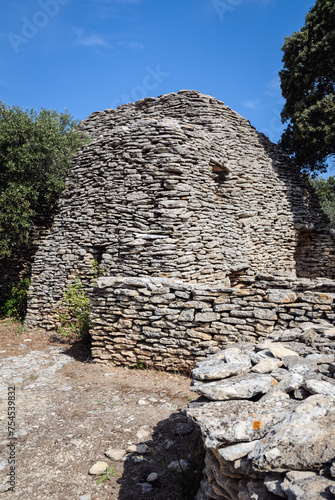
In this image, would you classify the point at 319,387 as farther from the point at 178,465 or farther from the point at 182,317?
the point at 182,317

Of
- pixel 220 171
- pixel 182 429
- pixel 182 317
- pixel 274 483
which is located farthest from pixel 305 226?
pixel 274 483

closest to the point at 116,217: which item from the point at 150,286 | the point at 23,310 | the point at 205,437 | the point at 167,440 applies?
the point at 150,286

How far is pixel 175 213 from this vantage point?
7.71 m

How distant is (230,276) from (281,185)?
515 cm

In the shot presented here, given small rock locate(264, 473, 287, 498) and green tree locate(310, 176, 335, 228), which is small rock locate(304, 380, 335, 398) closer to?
Answer: small rock locate(264, 473, 287, 498)

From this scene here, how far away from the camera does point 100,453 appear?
3.27 metres

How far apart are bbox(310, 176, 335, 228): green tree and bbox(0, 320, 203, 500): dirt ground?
14.6 meters

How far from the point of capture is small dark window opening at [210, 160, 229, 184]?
370 inches

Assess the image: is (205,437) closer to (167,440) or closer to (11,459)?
(167,440)

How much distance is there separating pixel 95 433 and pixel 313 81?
43.4ft

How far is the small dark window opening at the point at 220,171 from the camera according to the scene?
30.8ft

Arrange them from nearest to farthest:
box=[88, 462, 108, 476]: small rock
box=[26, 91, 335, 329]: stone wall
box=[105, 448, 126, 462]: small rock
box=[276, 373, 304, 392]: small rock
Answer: box=[276, 373, 304, 392]: small rock
box=[88, 462, 108, 476]: small rock
box=[105, 448, 126, 462]: small rock
box=[26, 91, 335, 329]: stone wall

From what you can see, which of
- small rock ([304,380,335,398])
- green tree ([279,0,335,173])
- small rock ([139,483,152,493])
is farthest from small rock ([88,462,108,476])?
green tree ([279,0,335,173])

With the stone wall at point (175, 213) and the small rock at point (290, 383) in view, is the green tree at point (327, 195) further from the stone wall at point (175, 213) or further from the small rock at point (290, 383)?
the small rock at point (290, 383)
